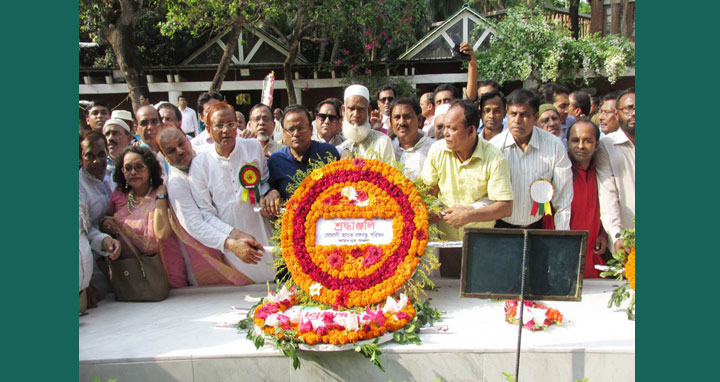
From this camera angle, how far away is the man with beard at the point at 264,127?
5246 millimetres

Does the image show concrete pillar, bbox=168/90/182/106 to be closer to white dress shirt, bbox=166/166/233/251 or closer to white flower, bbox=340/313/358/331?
white dress shirt, bbox=166/166/233/251

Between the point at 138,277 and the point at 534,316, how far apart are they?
3137 mm

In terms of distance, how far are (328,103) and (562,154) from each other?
7.24 ft

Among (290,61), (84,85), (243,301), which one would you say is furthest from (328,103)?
(84,85)

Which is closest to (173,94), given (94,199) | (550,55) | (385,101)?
(550,55)

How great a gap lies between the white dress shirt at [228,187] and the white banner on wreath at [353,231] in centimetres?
72

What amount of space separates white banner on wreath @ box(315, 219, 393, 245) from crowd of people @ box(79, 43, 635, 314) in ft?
1.31

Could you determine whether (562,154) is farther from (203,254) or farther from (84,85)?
(84,85)

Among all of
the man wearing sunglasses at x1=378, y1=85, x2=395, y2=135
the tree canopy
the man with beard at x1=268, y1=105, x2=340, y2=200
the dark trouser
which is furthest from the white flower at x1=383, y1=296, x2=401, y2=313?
the tree canopy

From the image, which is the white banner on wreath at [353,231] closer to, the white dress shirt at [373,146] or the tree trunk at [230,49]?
the white dress shirt at [373,146]

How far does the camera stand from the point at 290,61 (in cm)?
1566

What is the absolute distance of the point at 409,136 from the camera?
448cm

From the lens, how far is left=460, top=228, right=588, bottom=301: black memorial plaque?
2883mm

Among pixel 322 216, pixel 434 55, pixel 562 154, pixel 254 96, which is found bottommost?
pixel 322 216
